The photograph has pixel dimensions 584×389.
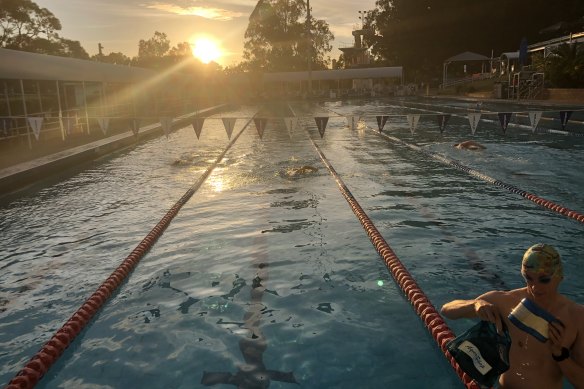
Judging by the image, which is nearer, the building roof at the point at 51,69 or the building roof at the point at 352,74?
the building roof at the point at 51,69

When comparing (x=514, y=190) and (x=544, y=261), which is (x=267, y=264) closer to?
(x=544, y=261)

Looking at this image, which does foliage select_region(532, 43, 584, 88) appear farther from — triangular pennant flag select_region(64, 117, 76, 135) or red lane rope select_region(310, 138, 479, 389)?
triangular pennant flag select_region(64, 117, 76, 135)

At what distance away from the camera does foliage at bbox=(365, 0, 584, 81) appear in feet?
176

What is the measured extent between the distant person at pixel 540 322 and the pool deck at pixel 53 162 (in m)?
10.4

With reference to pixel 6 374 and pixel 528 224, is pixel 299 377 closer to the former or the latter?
pixel 6 374

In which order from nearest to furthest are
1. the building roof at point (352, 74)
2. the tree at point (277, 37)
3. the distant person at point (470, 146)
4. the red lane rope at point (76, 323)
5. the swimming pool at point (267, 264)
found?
1. the red lane rope at point (76, 323)
2. the swimming pool at point (267, 264)
3. the distant person at point (470, 146)
4. the building roof at point (352, 74)
5. the tree at point (277, 37)

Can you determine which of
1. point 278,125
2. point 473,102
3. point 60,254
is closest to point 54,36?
point 278,125

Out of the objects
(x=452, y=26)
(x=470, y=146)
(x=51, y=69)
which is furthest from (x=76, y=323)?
(x=452, y=26)

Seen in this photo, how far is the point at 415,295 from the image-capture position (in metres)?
4.97

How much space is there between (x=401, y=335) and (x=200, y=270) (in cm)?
265

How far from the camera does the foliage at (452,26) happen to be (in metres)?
53.7

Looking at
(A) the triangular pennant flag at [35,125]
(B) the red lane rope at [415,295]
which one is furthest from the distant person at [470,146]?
(A) the triangular pennant flag at [35,125]

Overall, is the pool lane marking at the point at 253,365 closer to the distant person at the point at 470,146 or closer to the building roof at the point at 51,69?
the distant person at the point at 470,146

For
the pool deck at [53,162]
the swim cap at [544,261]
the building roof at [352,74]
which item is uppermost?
the building roof at [352,74]
